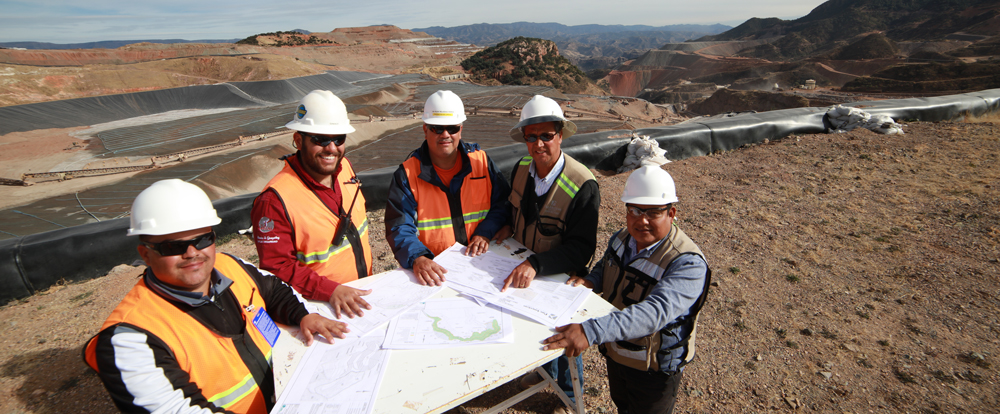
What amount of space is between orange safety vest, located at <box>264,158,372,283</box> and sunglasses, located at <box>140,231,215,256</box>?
61cm

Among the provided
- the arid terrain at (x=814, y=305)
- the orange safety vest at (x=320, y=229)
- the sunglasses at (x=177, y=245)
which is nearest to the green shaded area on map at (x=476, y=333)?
the orange safety vest at (x=320, y=229)

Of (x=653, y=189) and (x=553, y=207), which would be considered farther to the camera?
(x=553, y=207)

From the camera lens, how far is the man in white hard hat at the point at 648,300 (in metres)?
1.78

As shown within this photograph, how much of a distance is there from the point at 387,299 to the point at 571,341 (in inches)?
38.0

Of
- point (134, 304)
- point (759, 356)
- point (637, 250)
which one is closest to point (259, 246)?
point (134, 304)

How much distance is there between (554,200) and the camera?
7.94ft

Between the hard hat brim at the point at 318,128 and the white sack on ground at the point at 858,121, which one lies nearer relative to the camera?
the hard hat brim at the point at 318,128

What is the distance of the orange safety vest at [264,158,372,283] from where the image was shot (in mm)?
2234

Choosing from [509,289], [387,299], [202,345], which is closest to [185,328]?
[202,345]

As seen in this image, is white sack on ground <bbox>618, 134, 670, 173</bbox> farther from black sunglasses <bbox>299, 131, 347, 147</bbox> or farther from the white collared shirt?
black sunglasses <bbox>299, 131, 347, 147</bbox>

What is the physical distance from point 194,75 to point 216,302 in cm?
3900

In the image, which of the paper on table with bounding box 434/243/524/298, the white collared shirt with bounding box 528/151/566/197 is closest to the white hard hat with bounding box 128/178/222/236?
the paper on table with bounding box 434/243/524/298

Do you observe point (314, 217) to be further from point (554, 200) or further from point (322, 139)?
point (554, 200)

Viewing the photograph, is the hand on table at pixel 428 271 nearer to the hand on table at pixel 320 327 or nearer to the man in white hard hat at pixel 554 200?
the man in white hard hat at pixel 554 200
